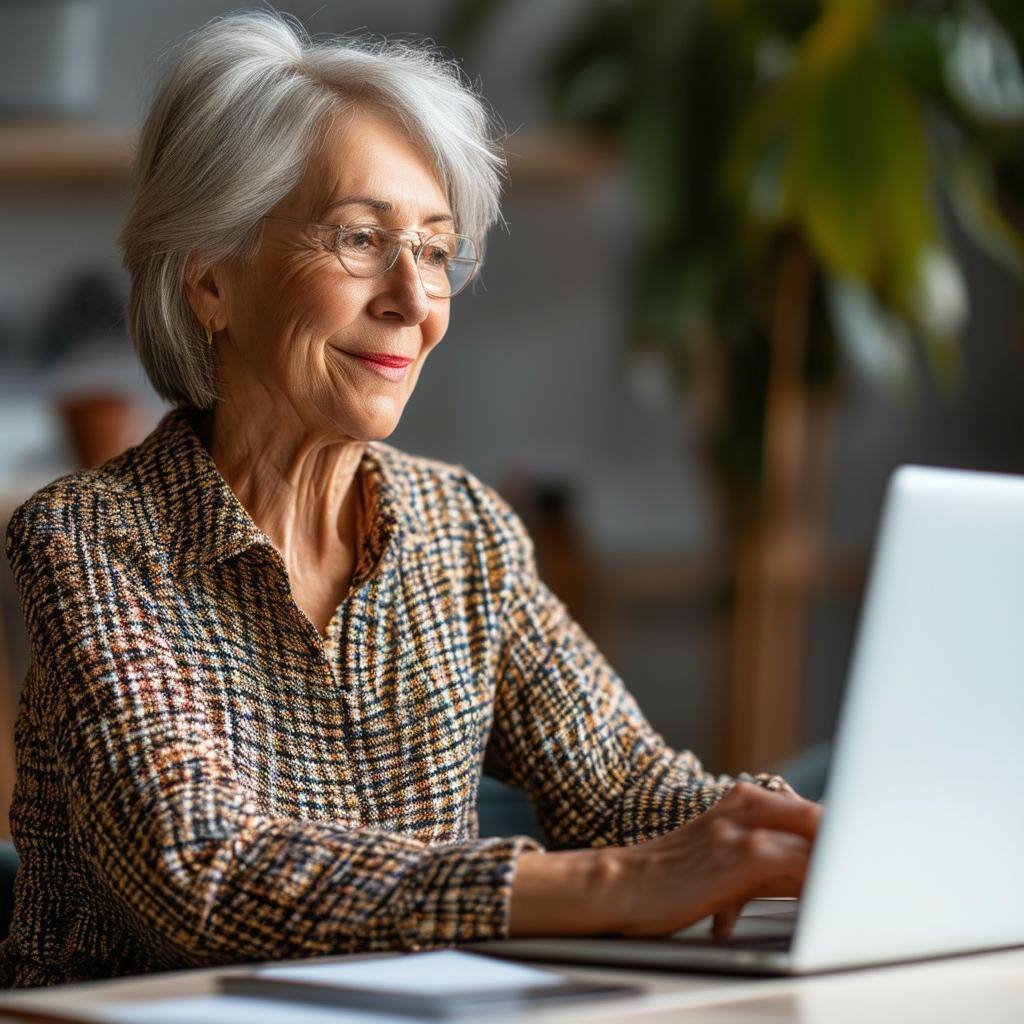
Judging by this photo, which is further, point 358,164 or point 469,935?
point 358,164

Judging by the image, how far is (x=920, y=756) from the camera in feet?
2.68

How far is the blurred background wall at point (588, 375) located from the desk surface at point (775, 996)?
241 centimetres

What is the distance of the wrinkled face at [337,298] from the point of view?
1.25 m

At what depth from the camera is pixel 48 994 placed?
31.3 inches

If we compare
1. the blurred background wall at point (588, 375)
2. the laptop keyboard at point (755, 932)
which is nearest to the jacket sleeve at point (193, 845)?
the laptop keyboard at point (755, 932)

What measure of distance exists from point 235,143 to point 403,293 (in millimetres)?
179

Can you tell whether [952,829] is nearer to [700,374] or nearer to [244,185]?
[244,185]

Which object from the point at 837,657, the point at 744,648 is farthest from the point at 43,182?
the point at 837,657

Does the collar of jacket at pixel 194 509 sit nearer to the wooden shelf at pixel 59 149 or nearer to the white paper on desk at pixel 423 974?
the white paper on desk at pixel 423 974

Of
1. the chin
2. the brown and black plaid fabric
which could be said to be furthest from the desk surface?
the chin

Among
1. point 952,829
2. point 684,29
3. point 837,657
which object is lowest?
point 837,657

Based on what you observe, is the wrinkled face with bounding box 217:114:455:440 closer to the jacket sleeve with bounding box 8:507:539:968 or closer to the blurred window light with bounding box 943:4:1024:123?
the jacket sleeve with bounding box 8:507:539:968

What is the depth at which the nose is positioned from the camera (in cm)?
127

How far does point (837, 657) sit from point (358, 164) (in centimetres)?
289
